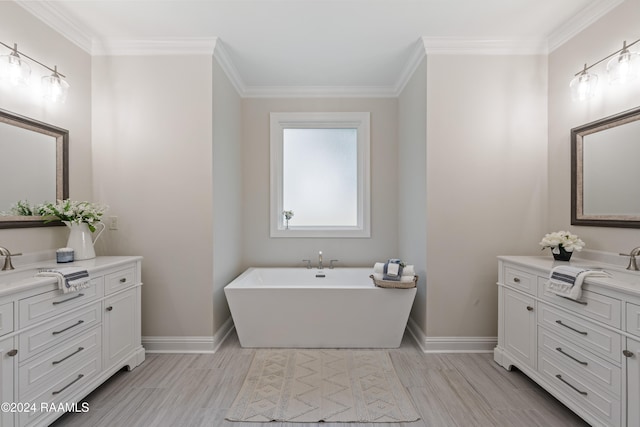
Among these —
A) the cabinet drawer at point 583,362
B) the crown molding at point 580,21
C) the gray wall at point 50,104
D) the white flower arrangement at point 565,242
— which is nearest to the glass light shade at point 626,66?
the crown molding at point 580,21

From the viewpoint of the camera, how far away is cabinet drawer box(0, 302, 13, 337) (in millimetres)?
1484

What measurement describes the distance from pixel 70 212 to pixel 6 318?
976mm

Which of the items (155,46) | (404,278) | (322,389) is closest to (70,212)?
(155,46)

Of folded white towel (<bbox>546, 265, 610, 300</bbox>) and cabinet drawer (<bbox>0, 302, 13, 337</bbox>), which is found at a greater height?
folded white towel (<bbox>546, 265, 610, 300</bbox>)

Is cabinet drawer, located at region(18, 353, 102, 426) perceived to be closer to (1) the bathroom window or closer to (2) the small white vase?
(2) the small white vase

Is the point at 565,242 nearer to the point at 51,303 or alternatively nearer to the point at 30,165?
the point at 51,303

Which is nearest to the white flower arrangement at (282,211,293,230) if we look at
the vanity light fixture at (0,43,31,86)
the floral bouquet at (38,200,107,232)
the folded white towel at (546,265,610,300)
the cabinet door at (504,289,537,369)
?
the floral bouquet at (38,200,107,232)

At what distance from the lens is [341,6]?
90.7 inches

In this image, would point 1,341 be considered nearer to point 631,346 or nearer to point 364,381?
point 364,381

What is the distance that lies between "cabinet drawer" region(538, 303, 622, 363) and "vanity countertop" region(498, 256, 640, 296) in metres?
0.24

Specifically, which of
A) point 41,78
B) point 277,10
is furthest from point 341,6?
point 41,78

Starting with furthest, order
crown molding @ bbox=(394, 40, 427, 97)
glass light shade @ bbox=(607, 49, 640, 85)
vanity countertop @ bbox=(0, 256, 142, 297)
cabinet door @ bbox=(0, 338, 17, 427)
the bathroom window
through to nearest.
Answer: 1. the bathroom window
2. crown molding @ bbox=(394, 40, 427, 97)
3. glass light shade @ bbox=(607, 49, 640, 85)
4. vanity countertop @ bbox=(0, 256, 142, 297)
5. cabinet door @ bbox=(0, 338, 17, 427)

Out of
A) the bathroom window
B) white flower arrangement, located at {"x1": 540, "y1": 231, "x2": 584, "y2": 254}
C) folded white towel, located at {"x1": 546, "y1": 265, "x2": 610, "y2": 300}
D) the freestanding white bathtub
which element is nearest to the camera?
folded white towel, located at {"x1": 546, "y1": 265, "x2": 610, "y2": 300}

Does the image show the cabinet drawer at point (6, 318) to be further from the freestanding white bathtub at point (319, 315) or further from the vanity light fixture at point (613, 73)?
the vanity light fixture at point (613, 73)
